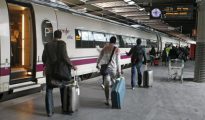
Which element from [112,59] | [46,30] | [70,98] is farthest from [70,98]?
[46,30]

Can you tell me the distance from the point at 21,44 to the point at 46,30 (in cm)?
94

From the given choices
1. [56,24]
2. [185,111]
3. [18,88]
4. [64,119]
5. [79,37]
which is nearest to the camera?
[64,119]

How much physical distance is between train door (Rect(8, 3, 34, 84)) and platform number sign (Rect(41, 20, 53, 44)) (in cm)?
47

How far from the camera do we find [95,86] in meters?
10.4

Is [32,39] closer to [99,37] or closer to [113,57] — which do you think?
[113,57]

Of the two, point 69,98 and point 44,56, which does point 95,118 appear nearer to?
point 69,98

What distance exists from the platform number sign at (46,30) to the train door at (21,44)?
473 millimetres

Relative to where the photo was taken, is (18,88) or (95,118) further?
(18,88)

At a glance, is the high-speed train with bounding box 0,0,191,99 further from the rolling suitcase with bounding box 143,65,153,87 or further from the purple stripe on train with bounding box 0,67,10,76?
the rolling suitcase with bounding box 143,65,153,87

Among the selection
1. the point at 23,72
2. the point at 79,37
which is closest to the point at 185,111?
the point at 23,72

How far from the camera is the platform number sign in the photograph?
9.27 metres

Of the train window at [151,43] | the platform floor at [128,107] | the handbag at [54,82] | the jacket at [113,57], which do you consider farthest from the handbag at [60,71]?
the train window at [151,43]

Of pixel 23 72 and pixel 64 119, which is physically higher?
pixel 23 72

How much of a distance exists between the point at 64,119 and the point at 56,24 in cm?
492
